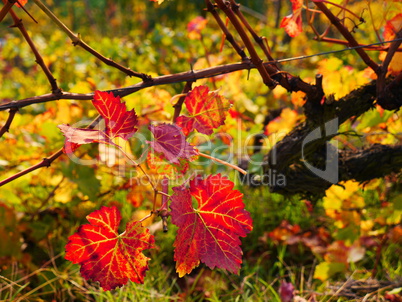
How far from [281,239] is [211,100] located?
1148 mm

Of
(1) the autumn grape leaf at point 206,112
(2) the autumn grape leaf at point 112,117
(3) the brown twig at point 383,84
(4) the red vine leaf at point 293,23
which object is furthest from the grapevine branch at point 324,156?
(2) the autumn grape leaf at point 112,117

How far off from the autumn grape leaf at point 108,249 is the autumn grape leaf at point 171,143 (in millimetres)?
134

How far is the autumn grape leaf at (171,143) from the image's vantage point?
725 millimetres

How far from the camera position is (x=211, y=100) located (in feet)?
2.88

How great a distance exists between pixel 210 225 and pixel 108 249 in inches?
7.3

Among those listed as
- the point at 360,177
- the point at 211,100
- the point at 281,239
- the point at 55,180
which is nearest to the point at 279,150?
the point at 360,177

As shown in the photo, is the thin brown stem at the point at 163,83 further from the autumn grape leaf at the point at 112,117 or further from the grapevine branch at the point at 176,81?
the autumn grape leaf at the point at 112,117

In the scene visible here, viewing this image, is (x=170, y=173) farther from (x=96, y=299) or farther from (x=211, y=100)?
(x=96, y=299)

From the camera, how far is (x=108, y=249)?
731mm

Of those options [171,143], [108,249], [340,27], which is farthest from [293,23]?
[108,249]

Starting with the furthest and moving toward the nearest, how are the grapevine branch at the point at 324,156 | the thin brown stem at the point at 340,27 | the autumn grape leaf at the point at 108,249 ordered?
1. the grapevine branch at the point at 324,156
2. the thin brown stem at the point at 340,27
3. the autumn grape leaf at the point at 108,249

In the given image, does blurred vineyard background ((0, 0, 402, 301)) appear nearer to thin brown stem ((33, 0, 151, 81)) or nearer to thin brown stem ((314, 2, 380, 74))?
thin brown stem ((314, 2, 380, 74))

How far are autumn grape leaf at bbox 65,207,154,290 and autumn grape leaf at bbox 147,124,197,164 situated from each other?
5.3 inches

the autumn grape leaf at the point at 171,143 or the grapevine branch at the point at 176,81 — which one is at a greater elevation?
the grapevine branch at the point at 176,81
